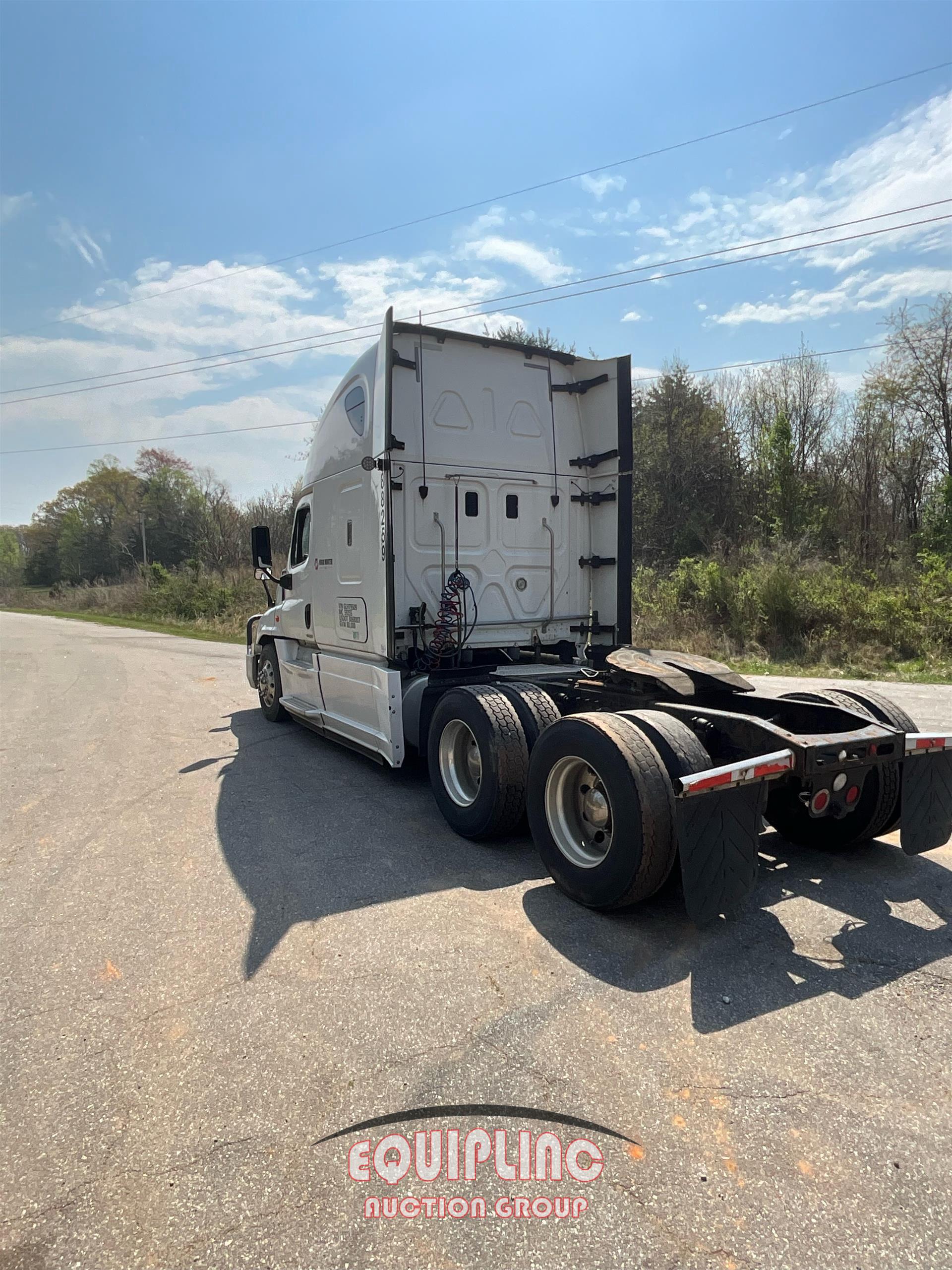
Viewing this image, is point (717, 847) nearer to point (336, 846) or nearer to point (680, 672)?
point (680, 672)

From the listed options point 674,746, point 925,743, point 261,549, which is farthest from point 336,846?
point 261,549

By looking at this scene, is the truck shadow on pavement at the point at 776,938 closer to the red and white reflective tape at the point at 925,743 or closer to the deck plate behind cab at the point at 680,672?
the red and white reflective tape at the point at 925,743

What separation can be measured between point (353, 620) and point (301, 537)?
1.92 meters

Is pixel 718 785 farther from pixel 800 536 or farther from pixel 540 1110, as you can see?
pixel 800 536

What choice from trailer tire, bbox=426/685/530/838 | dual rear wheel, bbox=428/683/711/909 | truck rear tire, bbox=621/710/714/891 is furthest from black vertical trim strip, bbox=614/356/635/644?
truck rear tire, bbox=621/710/714/891

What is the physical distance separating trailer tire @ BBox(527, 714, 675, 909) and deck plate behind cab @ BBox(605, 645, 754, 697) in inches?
39.7

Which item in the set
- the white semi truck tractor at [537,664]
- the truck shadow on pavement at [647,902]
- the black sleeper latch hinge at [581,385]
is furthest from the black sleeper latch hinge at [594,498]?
the truck shadow on pavement at [647,902]

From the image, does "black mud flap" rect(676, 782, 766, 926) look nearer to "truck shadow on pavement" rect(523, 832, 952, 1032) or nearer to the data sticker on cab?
"truck shadow on pavement" rect(523, 832, 952, 1032)

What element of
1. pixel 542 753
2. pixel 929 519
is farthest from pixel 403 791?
pixel 929 519

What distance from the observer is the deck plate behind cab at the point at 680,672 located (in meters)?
4.86

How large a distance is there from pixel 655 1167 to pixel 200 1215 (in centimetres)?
129

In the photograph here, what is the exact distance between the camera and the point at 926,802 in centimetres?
402

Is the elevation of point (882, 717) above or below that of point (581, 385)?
below

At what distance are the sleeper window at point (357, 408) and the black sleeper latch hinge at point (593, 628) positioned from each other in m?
2.75
